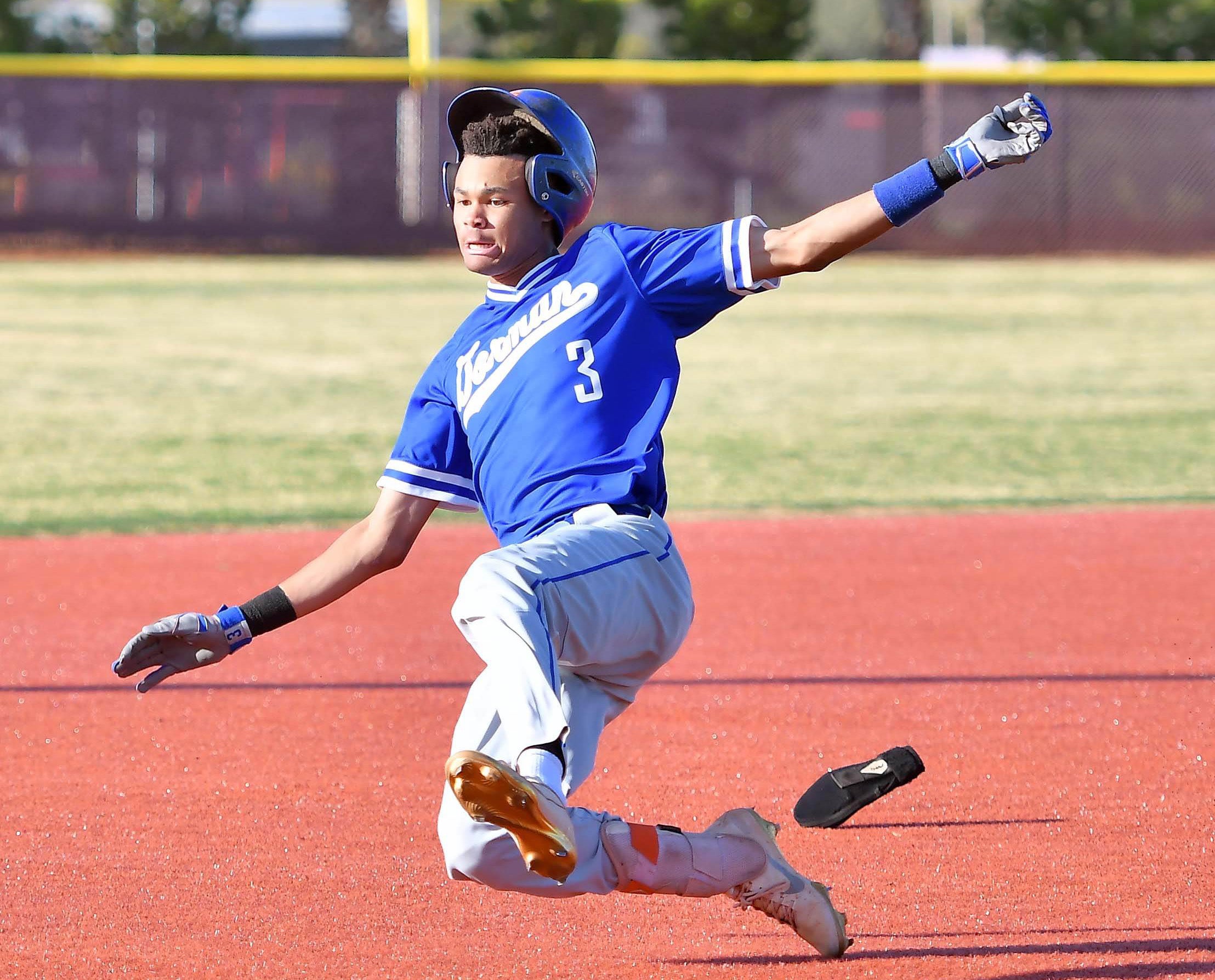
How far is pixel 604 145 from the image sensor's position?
91.9 ft

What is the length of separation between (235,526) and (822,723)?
5201 millimetres

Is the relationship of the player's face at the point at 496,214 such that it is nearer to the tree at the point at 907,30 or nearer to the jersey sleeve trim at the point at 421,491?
the jersey sleeve trim at the point at 421,491

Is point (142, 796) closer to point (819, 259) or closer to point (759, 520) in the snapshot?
point (819, 259)

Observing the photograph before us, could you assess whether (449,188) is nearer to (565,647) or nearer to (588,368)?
(588,368)

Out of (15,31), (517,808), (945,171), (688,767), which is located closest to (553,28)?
(15,31)

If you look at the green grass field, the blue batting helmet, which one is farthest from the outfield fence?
the blue batting helmet

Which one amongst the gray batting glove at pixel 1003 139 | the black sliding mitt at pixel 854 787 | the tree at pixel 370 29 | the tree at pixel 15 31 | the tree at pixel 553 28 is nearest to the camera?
the gray batting glove at pixel 1003 139

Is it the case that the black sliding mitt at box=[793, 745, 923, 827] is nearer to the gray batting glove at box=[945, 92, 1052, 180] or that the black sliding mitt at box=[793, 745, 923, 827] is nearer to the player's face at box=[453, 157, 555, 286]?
the player's face at box=[453, 157, 555, 286]

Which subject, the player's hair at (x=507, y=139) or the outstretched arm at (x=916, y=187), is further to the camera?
the player's hair at (x=507, y=139)

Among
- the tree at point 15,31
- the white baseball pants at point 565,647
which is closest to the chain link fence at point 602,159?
the tree at point 15,31

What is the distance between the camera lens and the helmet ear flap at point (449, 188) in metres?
4.05

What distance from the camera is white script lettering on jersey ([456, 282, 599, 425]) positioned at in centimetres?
379

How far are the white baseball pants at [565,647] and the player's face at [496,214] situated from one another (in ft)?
2.25

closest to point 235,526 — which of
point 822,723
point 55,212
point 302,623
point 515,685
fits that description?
point 302,623
